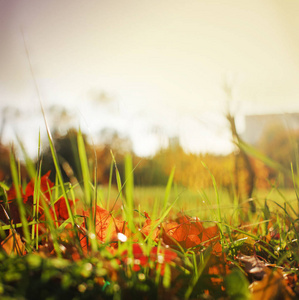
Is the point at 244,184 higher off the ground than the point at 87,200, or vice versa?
the point at 87,200

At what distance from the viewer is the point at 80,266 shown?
15.7 inches

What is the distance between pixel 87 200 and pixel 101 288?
0.19 m

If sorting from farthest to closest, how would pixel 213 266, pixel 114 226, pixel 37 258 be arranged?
pixel 114 226, pixel 213 266, pixel 37 258

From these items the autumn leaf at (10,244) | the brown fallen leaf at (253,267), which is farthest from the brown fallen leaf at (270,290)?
the autumn leaf at (10,244)

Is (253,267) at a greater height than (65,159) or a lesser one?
lesser

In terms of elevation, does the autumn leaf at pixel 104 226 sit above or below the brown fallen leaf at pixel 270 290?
above

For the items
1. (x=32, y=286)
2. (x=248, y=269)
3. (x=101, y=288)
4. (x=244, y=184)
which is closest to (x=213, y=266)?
(x=248, y=269)

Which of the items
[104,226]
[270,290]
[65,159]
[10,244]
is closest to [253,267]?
[270,290]

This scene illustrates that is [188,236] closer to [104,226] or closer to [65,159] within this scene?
[104,226]

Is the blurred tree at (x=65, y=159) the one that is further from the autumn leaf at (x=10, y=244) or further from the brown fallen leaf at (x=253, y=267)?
the brown fallen leaf at (x=253, y=267)

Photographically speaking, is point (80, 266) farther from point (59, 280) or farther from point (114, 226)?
point (114, 226)

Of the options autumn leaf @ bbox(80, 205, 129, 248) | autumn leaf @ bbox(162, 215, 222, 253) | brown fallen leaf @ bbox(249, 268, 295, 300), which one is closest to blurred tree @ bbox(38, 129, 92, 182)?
autumn leaf @ bbox(80, 205, 129, 248)

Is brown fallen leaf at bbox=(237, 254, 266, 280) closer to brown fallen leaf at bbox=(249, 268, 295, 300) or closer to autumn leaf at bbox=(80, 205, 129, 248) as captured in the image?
brown fallen leaf at bbox=(249, 268, 295, 300)

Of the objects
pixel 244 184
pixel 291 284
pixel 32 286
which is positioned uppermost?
pixel 32 286
